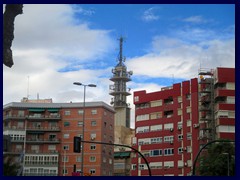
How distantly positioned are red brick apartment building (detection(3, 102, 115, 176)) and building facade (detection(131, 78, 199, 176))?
5.43 meters

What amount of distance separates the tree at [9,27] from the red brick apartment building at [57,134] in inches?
1827

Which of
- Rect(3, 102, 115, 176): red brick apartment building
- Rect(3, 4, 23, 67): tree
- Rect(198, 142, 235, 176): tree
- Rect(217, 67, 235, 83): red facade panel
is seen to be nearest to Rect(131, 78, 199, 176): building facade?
Rect(217, 67, 235, 83): red facade panel

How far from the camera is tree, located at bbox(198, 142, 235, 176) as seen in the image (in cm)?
5397

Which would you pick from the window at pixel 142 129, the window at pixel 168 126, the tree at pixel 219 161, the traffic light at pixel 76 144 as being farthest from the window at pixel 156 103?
the traffic light at pixel 76 144

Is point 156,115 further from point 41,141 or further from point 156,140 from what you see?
point 41,141

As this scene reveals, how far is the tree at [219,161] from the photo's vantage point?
177 ft

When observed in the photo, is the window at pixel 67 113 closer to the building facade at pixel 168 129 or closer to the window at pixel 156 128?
the building facade at pixel 168 129

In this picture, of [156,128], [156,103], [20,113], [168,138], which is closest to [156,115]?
[156,103]

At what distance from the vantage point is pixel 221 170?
54500 mm

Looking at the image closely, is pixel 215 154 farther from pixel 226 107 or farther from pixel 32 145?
pixel 32 145

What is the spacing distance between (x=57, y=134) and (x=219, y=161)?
28986 millimetres

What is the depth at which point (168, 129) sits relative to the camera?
70.8m
